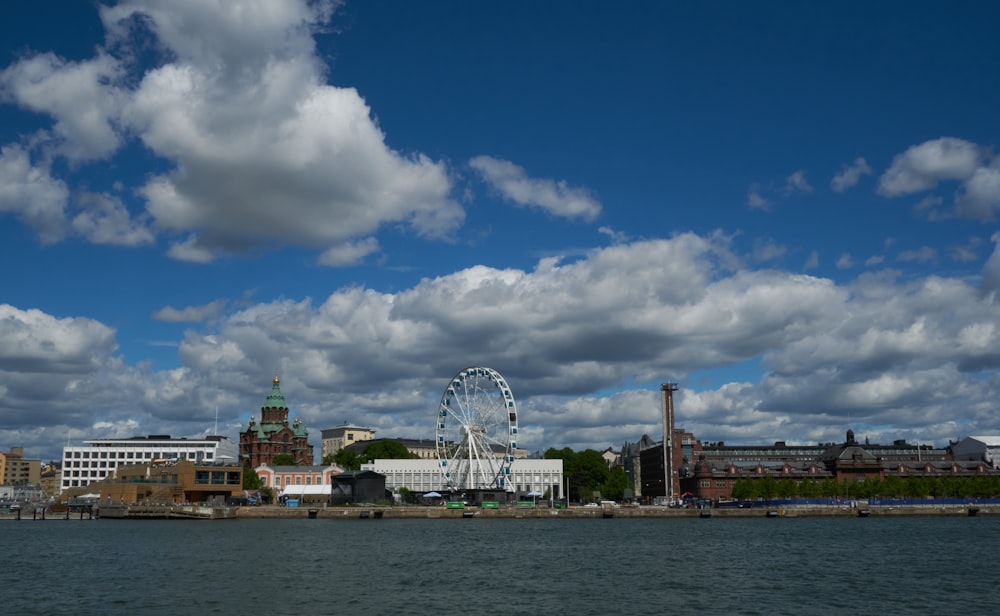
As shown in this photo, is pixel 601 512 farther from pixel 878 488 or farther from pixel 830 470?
pixel 830 470

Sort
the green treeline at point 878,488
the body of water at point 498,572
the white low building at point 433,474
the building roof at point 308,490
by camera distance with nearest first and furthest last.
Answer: the body of water at point 498,572 < the building roof at point 308,490 < the green treeline at point 878,488 < the white low building at point 433,474

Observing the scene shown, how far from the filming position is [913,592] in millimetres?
48062

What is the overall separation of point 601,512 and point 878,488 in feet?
212

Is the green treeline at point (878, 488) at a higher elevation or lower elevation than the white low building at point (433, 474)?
lower

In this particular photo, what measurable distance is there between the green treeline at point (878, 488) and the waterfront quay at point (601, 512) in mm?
23033

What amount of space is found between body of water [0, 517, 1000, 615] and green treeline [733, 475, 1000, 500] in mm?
75849

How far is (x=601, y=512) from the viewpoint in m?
137

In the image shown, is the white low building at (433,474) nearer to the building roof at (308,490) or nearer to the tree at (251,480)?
the building roof at (308,490)

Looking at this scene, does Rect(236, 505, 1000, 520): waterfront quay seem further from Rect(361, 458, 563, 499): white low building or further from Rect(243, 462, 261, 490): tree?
Rect(361, 458, 563, 499): white low building

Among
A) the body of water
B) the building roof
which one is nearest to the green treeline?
the body of water

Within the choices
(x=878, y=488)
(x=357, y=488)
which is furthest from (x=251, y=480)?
(x=878, y=488)

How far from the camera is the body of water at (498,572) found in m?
43.9

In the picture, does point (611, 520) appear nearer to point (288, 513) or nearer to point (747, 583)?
point (288, 513)

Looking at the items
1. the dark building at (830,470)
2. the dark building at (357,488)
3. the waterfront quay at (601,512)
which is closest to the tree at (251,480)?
the dark building at (357,488)
